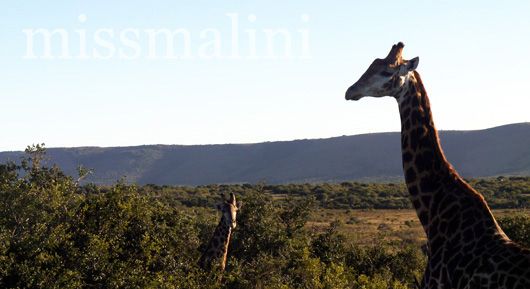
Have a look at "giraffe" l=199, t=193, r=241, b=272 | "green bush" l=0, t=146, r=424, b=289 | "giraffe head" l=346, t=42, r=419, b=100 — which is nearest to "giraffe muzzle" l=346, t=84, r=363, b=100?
"giraffe head" l=346, t=42, r=419, b=100

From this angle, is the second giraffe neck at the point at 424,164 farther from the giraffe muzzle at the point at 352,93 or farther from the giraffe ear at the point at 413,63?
the giraffe muzzle at the point at 352,93

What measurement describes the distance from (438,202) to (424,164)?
0.53 m

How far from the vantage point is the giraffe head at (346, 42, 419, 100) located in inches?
345

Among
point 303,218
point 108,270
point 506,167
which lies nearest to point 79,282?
point 108,270

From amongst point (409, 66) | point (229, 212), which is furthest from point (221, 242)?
point (409, 66)

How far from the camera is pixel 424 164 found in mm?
8859

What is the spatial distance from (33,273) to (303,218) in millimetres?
Answer: 13585

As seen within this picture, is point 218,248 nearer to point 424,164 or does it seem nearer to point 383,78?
point 424,164

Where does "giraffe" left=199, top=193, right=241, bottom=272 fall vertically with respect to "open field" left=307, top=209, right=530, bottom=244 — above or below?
above

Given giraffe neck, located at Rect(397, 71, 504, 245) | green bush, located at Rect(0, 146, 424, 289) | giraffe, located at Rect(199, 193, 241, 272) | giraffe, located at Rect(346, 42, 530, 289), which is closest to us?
giraffe, located at Rect(346, 42, 530, 289)

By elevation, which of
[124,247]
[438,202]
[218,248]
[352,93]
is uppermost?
[352,93]

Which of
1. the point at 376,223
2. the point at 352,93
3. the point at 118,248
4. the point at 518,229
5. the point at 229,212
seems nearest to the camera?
the point at 352,93

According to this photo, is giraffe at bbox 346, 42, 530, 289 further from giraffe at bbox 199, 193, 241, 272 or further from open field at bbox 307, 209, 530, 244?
open field at bbox 307, 209, 530, 244

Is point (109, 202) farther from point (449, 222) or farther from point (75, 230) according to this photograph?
point (449, 222)
